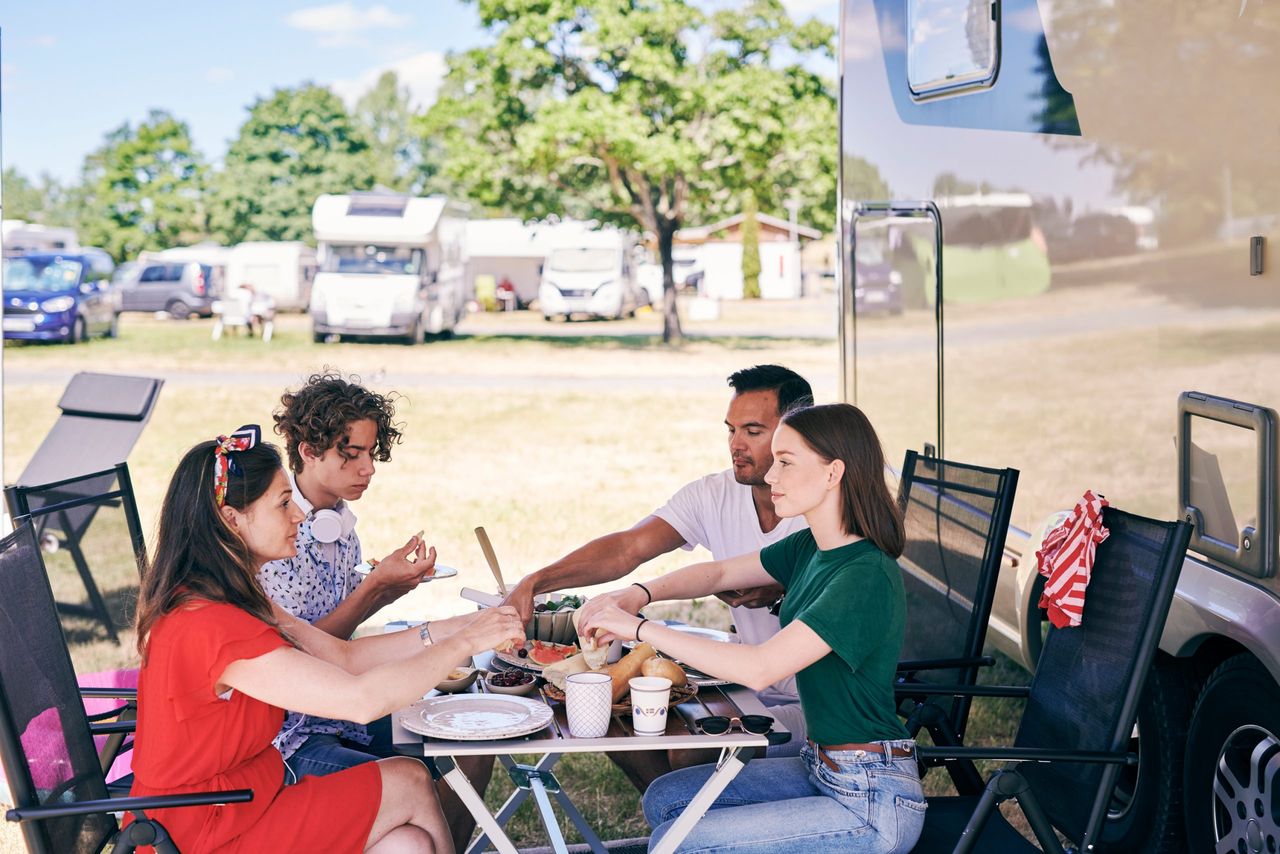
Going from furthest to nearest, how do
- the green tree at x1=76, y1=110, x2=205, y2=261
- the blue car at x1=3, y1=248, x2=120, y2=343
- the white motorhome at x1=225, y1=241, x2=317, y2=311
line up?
the green tree at x1=76, y1=110, x2=205, y2=261 → the white motorhome at x1=225, y1=241, x2=317, y2=311 → the blue car at x1=3, y1=248, x2=120, y2=343

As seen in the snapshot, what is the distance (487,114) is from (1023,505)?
21.1 meters

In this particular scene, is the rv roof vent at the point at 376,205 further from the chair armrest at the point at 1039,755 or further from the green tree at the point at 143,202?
the green tree at the point at 143,202

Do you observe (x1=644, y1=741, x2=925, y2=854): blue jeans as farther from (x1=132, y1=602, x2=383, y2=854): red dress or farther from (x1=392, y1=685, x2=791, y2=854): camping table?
(x1=132, y1=602, x2=383, y2=854): red dress

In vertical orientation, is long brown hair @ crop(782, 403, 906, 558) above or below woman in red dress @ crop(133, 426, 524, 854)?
above

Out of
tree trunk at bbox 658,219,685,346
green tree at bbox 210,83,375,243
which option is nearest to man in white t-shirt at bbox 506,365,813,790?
tree trunk at bbox 658,219,685,346

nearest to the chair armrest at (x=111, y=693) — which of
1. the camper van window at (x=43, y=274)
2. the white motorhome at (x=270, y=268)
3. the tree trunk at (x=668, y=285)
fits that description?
the tree trunk at (x=668, y=285)

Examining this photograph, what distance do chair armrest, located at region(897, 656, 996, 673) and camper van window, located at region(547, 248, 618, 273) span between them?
27913 mm

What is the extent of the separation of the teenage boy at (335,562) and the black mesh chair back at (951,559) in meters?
1.23

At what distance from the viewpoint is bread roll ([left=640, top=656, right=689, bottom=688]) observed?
8.75 ft

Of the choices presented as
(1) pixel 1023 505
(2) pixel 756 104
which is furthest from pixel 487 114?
(1) pixel 1023 505

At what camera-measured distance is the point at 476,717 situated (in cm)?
250

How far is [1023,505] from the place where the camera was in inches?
156

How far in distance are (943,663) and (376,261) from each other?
73.1 ft

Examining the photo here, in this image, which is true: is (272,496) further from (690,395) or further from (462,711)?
(690,395)
